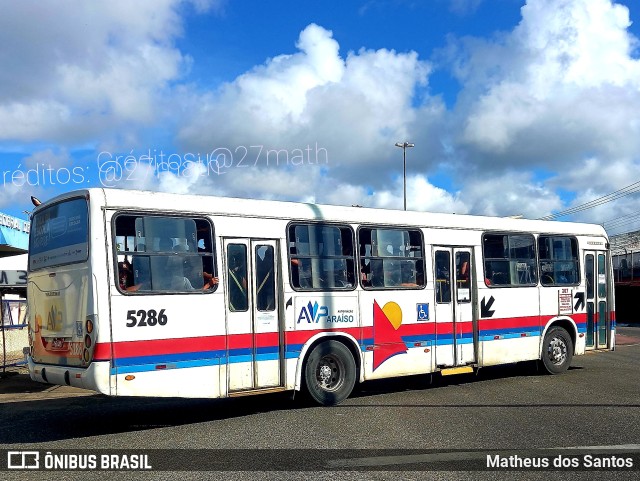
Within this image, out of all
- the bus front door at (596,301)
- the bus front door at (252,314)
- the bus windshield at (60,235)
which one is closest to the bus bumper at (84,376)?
the bus windshield at (60,235)

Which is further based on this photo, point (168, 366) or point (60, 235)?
point (60, 235)

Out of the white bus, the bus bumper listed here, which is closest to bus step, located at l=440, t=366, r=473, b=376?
the white bus

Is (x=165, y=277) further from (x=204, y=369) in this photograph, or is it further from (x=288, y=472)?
(x=288, y=472)

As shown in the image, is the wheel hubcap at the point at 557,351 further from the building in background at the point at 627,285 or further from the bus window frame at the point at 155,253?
the building in background at the point at 627,285

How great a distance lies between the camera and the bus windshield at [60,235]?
8.67 m

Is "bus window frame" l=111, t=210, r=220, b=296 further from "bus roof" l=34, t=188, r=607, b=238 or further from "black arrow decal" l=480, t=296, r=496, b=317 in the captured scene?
"black arrow decal" l=480, t=296, r=496, b=317

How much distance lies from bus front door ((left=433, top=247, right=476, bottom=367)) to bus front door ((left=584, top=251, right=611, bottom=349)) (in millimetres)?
3536

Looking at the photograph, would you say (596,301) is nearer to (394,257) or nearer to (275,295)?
(394,257)

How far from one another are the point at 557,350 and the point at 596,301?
164 cm

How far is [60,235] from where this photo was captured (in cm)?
917

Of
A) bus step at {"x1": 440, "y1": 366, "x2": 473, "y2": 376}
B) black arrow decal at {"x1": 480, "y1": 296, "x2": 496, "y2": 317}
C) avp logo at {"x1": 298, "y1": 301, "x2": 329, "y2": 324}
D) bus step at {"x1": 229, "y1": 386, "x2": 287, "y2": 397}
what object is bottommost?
bus step at {"x1": 440, "y1": 366, "x2": 473, "y2": 376}

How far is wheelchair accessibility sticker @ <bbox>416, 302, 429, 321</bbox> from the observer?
1176 cm

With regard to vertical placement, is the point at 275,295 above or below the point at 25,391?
above

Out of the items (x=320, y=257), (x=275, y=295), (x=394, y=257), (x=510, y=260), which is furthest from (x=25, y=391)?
(x=510, y=260)
